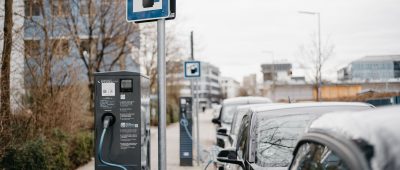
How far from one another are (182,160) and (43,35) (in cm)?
527

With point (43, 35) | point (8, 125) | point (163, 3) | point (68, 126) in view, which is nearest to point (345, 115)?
point (163, 3)

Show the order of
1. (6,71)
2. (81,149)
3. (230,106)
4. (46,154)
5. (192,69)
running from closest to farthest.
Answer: (46,154) → (6,71) → (81,149) → (192,69) → (230,106)

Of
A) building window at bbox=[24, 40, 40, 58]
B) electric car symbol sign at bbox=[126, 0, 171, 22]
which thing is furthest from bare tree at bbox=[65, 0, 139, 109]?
electric car symbol sign at bbox=[126, 0, 171, 22]

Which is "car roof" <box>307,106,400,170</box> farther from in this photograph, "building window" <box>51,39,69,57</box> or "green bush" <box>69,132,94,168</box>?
"building window" <box>51,39,69,57</box>

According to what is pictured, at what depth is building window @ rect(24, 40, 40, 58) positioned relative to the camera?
1259 cm

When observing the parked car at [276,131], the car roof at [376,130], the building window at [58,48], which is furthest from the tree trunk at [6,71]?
the car roof at [376,130]

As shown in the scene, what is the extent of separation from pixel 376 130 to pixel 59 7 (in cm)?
1741

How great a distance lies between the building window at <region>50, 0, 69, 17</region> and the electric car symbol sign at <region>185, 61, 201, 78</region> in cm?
586

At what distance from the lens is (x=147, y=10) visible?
4.75 metres

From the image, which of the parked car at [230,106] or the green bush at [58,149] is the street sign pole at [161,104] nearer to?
the green bush at [58,149]

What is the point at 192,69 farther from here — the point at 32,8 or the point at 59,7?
the point at 59,7

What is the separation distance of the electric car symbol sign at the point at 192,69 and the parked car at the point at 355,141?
11.0m

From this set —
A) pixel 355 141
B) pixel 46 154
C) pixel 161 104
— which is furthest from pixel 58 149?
pixel 355 141

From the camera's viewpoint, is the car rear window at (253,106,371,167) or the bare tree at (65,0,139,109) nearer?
the car rear window at (253,106,371,167)
